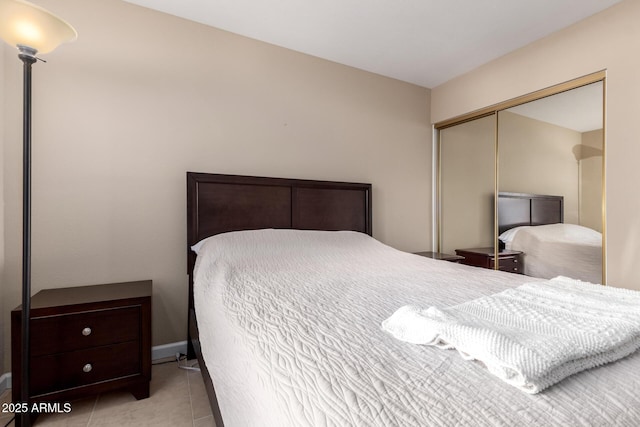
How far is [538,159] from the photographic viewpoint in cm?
256

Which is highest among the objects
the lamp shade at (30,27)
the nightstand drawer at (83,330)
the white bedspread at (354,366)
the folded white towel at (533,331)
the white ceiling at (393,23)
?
the white ceiling at (393,23)

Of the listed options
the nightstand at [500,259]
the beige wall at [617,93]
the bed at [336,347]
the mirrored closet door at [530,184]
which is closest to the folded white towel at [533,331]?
the bed at [336,347]

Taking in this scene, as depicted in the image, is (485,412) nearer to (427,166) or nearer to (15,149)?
(15,149)

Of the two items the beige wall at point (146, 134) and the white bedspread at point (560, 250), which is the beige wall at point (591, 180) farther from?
the beige wall at point (146, 134)

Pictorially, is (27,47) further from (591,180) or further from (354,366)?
(591,180)

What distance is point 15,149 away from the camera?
5.71 ft

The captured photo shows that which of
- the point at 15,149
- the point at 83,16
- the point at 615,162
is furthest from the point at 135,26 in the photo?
the point at 615,162

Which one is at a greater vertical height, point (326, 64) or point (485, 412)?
point (326, 64)

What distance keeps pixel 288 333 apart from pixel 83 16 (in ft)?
7.62

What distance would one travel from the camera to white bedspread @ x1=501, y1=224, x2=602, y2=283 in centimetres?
214

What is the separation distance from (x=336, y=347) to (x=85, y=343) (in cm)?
146

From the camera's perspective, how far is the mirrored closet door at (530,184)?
2.16 m

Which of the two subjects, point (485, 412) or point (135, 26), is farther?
point (135, 26)

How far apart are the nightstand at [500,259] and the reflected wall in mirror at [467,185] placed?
128 millimetres
